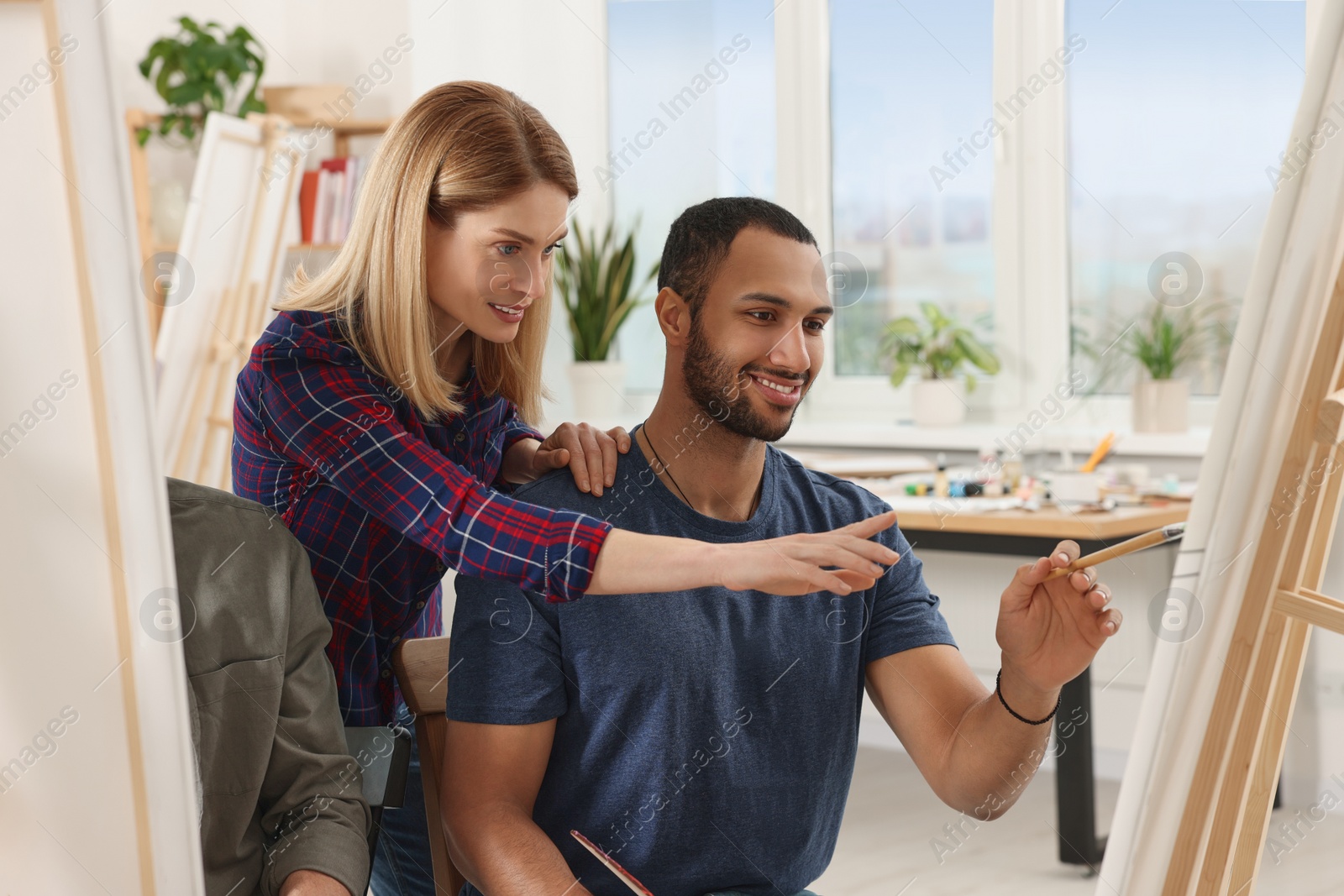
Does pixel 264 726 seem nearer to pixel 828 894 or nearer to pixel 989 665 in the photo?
pixel 828 894

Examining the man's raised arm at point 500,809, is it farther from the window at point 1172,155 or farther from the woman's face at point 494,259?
the window at point 1172,155

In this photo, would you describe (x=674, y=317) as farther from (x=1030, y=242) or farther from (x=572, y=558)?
(x=1030, y=242)

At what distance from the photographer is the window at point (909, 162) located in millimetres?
4094

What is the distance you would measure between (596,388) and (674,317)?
3148 millimetres

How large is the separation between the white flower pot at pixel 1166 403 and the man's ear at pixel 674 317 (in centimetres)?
249

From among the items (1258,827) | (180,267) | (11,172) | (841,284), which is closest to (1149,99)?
(841,284)

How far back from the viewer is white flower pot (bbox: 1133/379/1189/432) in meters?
3.69

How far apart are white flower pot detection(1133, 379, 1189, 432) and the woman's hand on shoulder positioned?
8.27 ft

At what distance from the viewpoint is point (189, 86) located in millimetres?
Answer: 4473

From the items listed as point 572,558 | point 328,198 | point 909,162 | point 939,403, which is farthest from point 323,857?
point 328,198

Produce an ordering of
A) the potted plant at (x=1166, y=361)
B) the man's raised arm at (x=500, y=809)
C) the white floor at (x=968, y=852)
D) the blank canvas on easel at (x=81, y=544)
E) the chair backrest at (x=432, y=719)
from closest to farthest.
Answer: the blank canvas on easel at (x=81, y=544) < the man's raised arm at (x=500, y=809) < the chair backrest at (x=432, y=719) < the white floor at (x=968, y=852) < the potted plant at (x=1166, y=361)

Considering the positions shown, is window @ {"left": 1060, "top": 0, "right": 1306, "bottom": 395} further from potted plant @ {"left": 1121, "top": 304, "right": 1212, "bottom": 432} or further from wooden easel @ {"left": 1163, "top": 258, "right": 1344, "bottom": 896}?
wooden easel @ {"left": 1163, "top": 258, "right": 1344, "bottom": 896}

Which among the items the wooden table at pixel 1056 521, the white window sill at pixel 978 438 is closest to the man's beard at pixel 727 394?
the wooden table at pixel 1056 521

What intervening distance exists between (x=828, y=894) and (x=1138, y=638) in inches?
48.3
